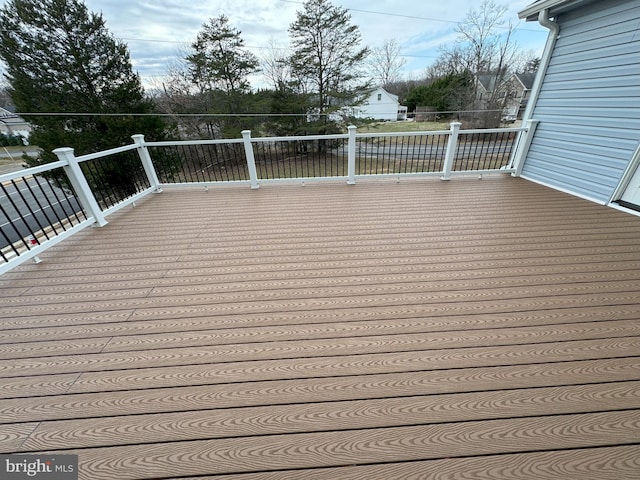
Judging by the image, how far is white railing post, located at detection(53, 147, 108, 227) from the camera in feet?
8.75

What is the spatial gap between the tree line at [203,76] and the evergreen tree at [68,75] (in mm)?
26

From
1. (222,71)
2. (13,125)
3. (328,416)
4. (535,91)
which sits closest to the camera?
(328,416)

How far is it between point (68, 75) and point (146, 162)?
766 cm

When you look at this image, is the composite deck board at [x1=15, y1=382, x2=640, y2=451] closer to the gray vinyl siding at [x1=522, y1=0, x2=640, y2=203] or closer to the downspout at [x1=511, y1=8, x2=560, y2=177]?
the gray vinyl siding at [x1=522, y1=0, x2=640, y2=203]

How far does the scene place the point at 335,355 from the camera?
1354mm

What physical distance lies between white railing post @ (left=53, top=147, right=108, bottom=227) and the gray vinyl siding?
19.4 ft

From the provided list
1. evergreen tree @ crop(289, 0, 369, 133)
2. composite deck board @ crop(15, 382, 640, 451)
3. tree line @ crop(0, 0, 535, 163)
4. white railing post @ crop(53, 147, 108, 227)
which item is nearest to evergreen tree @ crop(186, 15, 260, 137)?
tree line @ crop(0, 0, 535, 163)

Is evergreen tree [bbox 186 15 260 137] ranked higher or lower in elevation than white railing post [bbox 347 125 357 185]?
higher

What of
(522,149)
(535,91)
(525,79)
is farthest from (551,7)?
(525,79)

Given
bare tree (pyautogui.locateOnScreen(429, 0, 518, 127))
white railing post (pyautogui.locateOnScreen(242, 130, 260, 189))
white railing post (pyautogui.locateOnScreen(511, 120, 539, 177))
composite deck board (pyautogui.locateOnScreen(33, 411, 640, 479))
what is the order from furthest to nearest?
bare tree (pyautogui.locateOnScreen(429, 0, 518, 127)), white railing post (pyautogui.locateOnScreen(511, 120, 539, 177)), white railing post (pyautogui.locateOnScreen(242, 130, 260, 189)), composite deck board (pyautogui.locateOnScreen(33, 411, 640, 479))

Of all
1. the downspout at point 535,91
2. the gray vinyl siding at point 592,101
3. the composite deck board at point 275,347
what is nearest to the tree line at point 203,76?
the downspout at point 535,91

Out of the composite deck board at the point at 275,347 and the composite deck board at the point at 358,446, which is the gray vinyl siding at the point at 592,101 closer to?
the composite deck board at the point at 275,347

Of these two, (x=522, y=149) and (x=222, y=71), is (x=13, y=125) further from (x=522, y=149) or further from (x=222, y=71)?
(x=522, y=149)

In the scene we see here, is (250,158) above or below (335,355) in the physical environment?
above
